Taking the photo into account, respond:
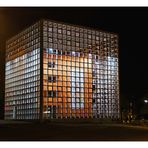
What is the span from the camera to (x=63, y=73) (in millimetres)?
59094

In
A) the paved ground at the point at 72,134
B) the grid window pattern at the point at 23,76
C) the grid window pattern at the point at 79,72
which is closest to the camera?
the paved ground at the point at 72,134

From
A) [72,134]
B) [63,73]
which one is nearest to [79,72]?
[63,73]

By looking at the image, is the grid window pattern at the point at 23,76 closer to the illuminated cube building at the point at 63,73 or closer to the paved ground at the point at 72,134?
the illuminated cube building at the point at 63,73

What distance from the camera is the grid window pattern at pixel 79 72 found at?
5778cm

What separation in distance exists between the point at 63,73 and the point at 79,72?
3279mm

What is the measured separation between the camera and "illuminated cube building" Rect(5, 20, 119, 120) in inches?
2264

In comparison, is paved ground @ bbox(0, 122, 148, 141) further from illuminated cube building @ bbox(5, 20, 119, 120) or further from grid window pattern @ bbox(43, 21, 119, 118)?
grid window pattern @ bbox(43, 21, 119, 118)

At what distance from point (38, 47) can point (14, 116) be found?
1496 cm

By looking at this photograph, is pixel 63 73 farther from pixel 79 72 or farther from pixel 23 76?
pixel 23 76

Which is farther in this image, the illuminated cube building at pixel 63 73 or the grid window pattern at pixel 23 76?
the grid window pattern at pixel 23 76

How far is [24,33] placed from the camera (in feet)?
209

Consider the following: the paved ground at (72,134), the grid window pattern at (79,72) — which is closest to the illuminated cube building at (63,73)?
the grid window pattern at (79,72)
